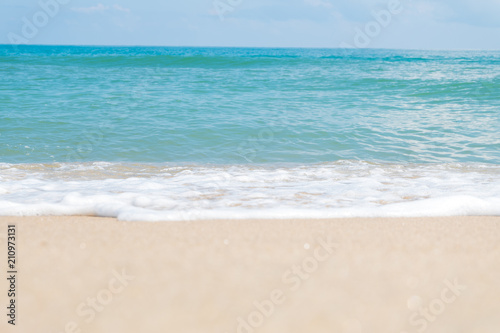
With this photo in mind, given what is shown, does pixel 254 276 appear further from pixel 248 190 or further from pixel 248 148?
pixel 248 148

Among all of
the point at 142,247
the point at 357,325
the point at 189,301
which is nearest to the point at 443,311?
the point at 357,325

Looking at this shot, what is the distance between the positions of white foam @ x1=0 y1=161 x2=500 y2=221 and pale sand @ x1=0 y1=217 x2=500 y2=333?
0.44 m

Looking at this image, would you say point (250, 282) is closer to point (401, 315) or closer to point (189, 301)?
point (189, 301)

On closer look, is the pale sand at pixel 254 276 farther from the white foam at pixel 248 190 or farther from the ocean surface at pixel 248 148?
the ocean surface at pixel 248 148

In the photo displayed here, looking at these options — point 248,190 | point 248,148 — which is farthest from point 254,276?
point 248,148

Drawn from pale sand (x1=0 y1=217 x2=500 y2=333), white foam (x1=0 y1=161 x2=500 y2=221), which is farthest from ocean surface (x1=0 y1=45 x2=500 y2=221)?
pale sand (x1=0 y1=217 x2=500 y2=333)

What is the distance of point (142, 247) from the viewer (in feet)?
9.19

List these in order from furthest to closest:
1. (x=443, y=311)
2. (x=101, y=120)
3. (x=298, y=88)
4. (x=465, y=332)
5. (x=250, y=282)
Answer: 1. (x=298, y=88)
2. (x=101, y=120)
3. (x=250, y=282)
4. (x=443, y=311)
5. (x=465, y=332)

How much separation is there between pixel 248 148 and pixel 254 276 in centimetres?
524

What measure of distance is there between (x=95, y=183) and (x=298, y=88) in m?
10.7

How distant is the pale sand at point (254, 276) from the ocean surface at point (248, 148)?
57 cm

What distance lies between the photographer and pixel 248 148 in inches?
300

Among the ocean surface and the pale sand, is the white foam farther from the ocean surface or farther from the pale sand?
the pale sand

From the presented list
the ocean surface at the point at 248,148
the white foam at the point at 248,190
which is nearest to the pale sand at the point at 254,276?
the white foam at the point at 248,190
